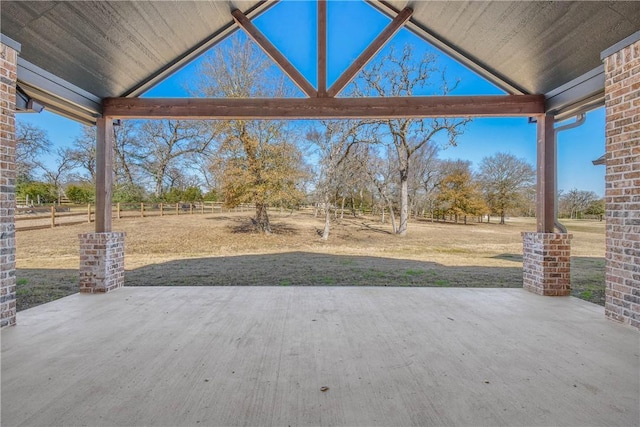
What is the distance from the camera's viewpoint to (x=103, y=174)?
4301 mm

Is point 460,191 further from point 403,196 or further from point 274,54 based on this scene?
point 274,54

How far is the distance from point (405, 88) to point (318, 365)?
11.5 m

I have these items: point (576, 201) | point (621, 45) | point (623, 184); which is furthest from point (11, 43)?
point (576, 201)

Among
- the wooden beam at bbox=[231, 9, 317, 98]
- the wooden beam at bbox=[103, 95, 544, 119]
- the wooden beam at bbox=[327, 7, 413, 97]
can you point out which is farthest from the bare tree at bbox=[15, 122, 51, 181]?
the wooden beam at bbox=[327, 7, 413, 97]

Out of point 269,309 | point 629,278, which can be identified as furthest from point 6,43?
point 629,278

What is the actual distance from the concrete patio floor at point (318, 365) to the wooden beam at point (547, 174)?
1.16m

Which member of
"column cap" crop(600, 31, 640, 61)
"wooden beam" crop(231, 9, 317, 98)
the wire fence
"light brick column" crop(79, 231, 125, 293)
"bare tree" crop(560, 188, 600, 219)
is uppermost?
"wooden beam" crop(231, 9, 317, 98)

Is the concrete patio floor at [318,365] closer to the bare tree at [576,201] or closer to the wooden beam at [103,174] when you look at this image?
the wooden beam at [103,174]

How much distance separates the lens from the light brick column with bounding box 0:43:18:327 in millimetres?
2814

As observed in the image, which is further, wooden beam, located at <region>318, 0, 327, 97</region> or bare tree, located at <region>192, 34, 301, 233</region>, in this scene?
bare tree, located at <region>192, 34, 301, 233</region>

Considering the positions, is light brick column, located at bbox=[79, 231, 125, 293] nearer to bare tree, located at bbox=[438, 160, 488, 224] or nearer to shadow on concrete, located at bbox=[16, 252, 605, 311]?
shadow on concrete, located at bbox=[16, 252, 605, 311]

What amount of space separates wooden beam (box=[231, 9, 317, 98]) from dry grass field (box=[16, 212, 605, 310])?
3.55m

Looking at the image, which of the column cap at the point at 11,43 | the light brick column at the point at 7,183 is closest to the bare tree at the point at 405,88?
the column cap at the point at 11,43

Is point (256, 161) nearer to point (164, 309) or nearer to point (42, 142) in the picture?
point (164, 309)
